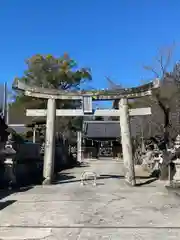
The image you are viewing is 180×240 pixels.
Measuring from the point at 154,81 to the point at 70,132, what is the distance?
30.3m

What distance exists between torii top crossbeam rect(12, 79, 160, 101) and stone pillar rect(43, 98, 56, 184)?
46 cm

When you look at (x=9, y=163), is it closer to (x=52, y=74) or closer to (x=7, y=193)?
(x=7, y=193)

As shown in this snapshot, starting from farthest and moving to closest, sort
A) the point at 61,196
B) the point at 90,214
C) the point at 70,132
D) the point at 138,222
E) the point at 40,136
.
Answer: the point at 70,132
the point at 40,136
the point at 61,196
the point at 90,214
the point at 138,222

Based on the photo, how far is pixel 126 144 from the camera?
17.4 m

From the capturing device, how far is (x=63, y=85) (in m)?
50.8

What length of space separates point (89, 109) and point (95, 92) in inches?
36.4

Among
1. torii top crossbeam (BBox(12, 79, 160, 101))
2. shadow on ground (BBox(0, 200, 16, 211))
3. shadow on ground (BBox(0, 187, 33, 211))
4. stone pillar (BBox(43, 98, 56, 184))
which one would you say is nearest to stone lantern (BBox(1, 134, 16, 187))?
shadow on ground (BBox(0, 187, 33, 211))

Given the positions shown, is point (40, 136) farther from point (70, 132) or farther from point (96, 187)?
point (96, 187)

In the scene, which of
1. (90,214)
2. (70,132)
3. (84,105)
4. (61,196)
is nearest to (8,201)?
(61,196)

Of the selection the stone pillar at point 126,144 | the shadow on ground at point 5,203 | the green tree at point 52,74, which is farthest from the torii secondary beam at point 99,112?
the green tree at point 52,74

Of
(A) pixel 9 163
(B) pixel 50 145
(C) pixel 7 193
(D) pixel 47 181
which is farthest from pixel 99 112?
(C) pixel 7 193

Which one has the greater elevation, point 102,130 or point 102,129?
point 102,129

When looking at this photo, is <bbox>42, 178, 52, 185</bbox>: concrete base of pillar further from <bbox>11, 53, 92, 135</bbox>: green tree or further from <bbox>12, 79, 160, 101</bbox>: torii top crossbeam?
<bbox>11, 53, 92, 135</bbox>: green tree

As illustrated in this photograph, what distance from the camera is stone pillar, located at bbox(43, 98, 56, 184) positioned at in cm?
1722
